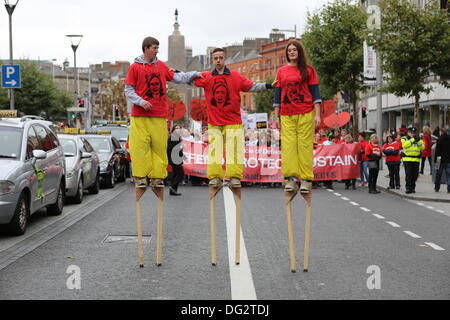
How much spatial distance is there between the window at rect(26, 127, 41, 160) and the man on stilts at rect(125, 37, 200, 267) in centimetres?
417

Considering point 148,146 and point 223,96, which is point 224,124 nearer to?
point 223,96

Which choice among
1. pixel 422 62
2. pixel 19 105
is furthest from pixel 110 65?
pixel 422 62

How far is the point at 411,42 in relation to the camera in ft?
87.6

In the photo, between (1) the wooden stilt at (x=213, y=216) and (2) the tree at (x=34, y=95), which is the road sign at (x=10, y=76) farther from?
(2) the tree at (x=34, y=95)

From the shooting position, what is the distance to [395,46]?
26.8 metres

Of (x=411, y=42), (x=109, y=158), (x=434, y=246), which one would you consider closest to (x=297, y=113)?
(x=434, y=246)

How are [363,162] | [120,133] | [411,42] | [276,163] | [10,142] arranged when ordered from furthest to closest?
[120,133] < [411,42] < [363,162] < [276,163] < [10,142]

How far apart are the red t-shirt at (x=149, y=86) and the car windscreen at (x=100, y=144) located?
14.9 m

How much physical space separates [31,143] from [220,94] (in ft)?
16.8

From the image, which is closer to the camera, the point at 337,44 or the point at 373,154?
the point at 373,154

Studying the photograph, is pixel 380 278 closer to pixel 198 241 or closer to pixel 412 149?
pixel 198 241

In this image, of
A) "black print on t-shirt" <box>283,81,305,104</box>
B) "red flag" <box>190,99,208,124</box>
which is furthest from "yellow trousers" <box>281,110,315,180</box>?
"red flag" <box>190,99,208,124</box>

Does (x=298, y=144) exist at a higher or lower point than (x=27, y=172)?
higher
